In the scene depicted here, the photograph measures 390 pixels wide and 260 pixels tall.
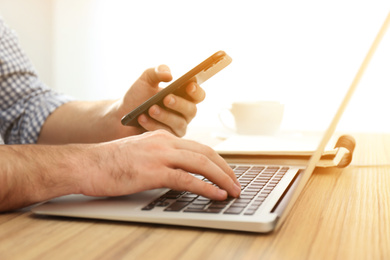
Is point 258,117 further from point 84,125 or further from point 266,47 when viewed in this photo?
point 266,47

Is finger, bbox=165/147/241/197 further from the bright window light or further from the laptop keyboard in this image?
the bright window light

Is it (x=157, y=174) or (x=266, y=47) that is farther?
(x=266, y=47)

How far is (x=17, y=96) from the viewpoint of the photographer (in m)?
1.34

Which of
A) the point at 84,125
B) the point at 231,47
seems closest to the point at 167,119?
the point at 84,125

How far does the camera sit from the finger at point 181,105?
0.89 m

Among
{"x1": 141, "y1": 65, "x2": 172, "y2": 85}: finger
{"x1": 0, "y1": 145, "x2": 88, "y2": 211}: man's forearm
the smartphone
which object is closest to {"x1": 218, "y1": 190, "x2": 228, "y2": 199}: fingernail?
{"x1": 0, "y1": 145, "x2": 88, "y2": 211}: man's forearm

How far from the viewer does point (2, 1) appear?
2.44 metres

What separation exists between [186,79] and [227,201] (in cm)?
34

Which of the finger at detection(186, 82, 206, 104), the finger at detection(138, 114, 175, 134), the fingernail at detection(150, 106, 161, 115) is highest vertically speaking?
the finger at detection(186, 82, 206, 104)

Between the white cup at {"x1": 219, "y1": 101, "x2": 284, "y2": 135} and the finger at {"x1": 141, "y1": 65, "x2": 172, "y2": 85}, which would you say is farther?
the white cup at {"x1": 219, "y1": 101, "x2": 284, "y2": 135}

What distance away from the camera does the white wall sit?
2.50 m

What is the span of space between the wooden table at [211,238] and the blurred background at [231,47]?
1651 mm

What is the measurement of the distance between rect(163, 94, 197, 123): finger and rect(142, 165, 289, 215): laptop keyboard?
0.27 meters

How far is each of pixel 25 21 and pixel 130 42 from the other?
0.60m
